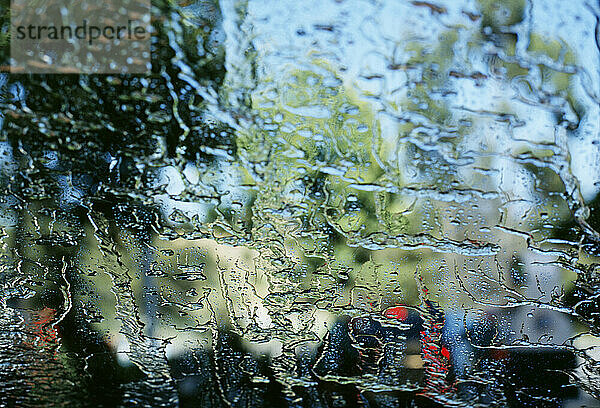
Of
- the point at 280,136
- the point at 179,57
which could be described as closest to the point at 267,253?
the point at 280,136

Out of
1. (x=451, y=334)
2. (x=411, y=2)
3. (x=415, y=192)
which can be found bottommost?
(x=451, y=334)

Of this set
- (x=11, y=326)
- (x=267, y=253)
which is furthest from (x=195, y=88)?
(x=11, y=326)

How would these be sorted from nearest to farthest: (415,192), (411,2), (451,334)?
(411,2) < (415,192) < (451,334)

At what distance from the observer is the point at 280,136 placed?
2.05 feet

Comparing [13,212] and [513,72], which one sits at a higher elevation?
[513,72]

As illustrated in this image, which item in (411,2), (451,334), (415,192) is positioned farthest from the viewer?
(451,334)

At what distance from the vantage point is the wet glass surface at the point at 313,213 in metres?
0.56

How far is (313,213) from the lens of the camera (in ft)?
2.21

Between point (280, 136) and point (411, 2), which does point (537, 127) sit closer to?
point (411, 2)

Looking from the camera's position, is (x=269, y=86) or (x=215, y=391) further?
(x=215, y=391)

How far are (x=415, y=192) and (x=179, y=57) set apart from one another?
36 centimetres

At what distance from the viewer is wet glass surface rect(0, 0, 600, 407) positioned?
0.56m

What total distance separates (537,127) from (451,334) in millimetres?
355

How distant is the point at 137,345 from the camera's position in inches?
30.4
